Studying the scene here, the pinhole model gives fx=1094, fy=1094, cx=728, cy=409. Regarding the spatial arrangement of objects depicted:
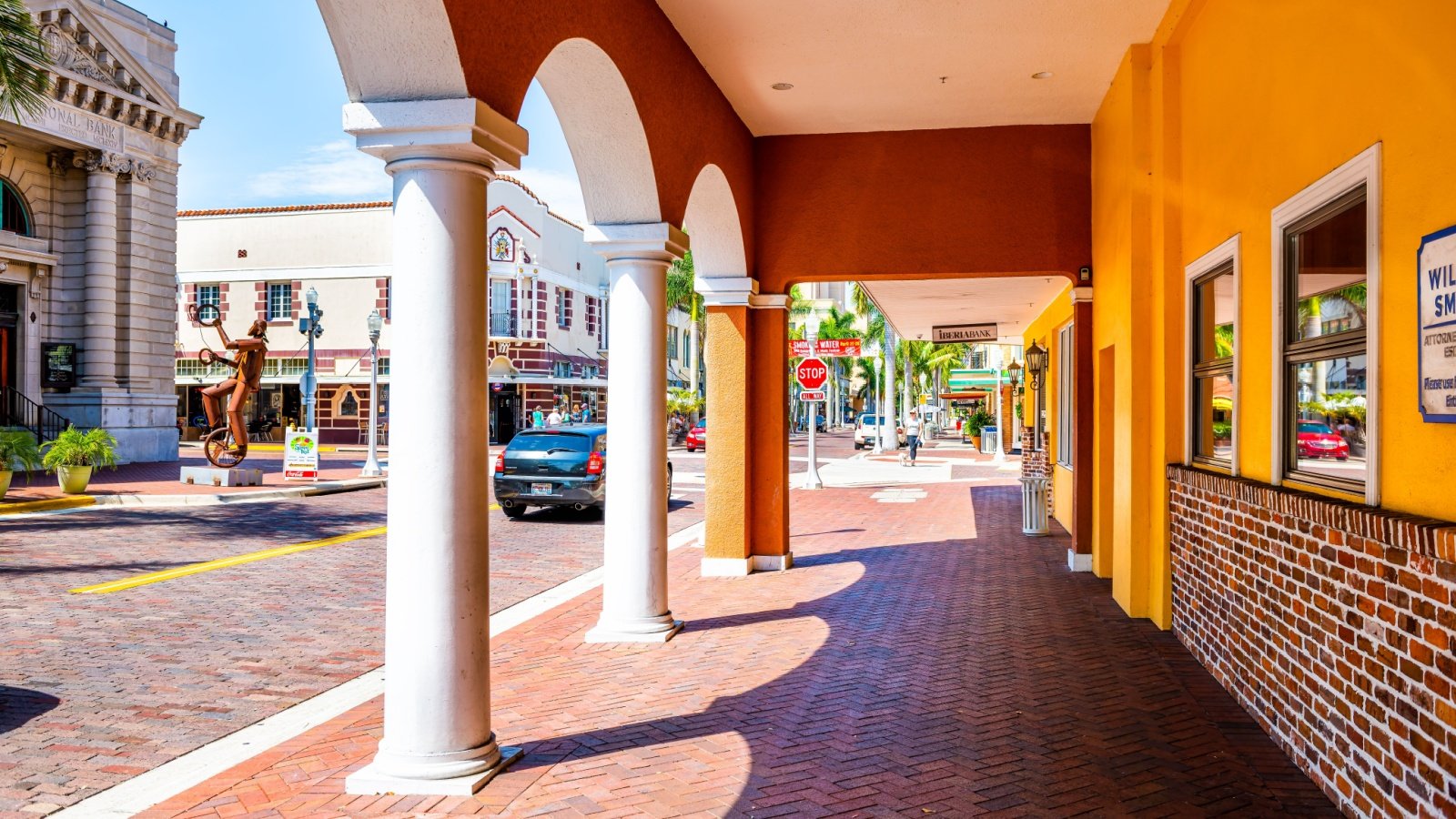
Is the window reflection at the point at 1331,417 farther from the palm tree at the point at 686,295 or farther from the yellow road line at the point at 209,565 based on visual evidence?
the palm tree at the point at 686,295

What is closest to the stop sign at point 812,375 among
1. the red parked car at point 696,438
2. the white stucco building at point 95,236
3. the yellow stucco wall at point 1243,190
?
the yellow stucco wall at point 1243,190

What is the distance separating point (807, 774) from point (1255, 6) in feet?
14.2

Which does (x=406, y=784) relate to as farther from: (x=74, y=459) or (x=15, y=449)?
(x=15, y=449)

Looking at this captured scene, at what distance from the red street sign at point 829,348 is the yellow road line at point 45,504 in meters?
11.3

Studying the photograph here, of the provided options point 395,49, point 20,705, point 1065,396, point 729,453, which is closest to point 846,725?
point 395,49

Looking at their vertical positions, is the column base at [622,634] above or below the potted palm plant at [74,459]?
below

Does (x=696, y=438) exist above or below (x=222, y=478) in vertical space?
above

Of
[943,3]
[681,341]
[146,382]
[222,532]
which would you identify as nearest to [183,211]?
[146,382]

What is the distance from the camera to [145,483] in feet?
65.3

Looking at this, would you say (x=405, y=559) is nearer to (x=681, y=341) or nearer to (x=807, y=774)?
(x=807, y=774)

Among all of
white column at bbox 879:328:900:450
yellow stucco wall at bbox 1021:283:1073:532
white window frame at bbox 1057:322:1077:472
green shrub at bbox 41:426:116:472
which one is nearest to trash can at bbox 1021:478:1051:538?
yellow stucco wall at bbox 1021:283:1073:532

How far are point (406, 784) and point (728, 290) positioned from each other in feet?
22.2

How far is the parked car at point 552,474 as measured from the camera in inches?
614

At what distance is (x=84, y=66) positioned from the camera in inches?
951
